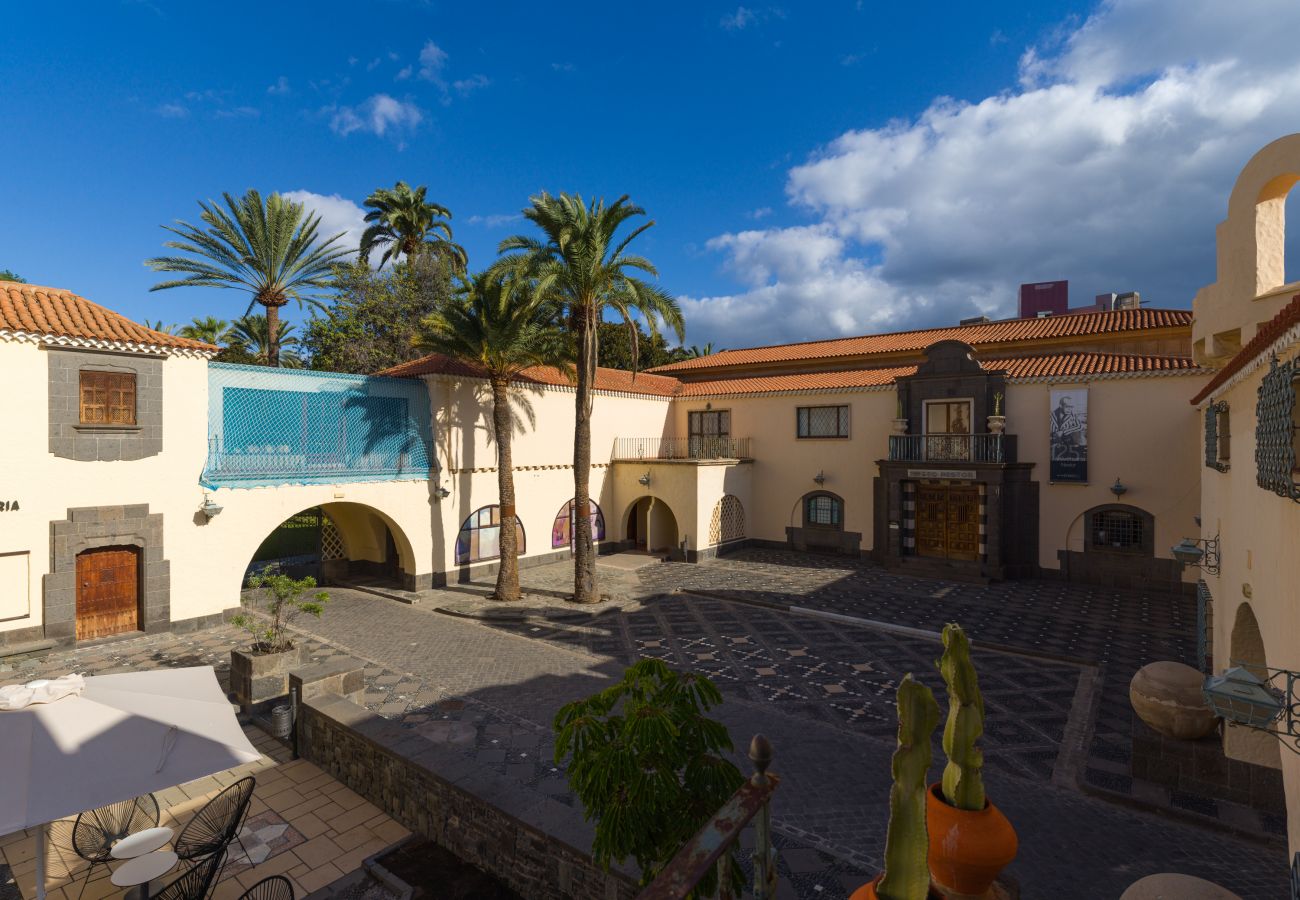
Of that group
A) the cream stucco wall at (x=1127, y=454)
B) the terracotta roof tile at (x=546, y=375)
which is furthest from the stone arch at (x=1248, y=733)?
the cream stucco wall at (x=1127, y=454)

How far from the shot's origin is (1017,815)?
738 centimetres

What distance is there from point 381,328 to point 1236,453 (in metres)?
30.6

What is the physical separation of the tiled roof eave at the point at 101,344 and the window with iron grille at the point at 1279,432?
18.0 metres

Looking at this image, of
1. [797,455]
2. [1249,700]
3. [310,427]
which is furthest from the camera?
[797,455]

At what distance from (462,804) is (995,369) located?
68.9ft

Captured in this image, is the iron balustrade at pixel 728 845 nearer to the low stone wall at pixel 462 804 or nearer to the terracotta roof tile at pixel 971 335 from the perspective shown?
the low stone wall at pixel 462 804

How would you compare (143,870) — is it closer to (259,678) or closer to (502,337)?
(259,678)

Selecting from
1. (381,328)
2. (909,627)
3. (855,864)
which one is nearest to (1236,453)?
(855,864)

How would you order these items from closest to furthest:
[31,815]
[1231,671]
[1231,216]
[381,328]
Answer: [1231,671] < [31,815] < [1231,216] < [381,328]

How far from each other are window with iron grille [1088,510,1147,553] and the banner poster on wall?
1265 millimetres

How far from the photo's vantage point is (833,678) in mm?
11938

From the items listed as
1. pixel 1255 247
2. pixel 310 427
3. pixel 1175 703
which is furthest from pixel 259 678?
pixel 1255 247

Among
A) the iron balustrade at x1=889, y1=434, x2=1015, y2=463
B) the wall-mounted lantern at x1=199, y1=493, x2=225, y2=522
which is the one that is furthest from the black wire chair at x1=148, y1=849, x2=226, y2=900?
the iron balustrade at x1=889, y1=434, x2=1015, y2=463

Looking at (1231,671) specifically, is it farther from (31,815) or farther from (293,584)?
(293,584)
